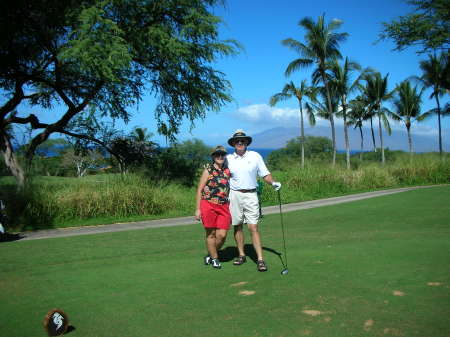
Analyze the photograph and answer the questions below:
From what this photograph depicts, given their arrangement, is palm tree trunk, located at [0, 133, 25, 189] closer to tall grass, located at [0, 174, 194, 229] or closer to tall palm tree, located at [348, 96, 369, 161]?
tall grass, located at [0, 174, 194, 229]

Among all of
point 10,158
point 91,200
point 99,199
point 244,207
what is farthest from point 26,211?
point 244,207

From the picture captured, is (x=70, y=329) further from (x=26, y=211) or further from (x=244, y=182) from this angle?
(x=26, y=211)

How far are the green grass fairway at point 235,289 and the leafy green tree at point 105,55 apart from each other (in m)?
8.72

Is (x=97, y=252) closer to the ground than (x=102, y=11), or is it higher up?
closer to the ground

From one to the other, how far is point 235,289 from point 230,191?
5.62 feet

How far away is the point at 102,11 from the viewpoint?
15055mm

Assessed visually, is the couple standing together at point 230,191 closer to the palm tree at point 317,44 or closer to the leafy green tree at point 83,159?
the leafy green tree at point 83,159

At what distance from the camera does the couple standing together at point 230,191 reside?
6172 millimetres

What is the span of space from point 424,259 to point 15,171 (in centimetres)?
1444

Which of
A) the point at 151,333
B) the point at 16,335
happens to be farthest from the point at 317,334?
the point at 16,335

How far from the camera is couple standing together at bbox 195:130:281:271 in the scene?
20.2ft

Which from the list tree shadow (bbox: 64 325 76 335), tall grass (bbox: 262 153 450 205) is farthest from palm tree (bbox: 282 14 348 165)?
tree shadow (bbox: 64 325 76 335)

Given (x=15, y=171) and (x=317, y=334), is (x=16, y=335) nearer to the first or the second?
(x=317, y=334)

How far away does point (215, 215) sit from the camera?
248 inches
